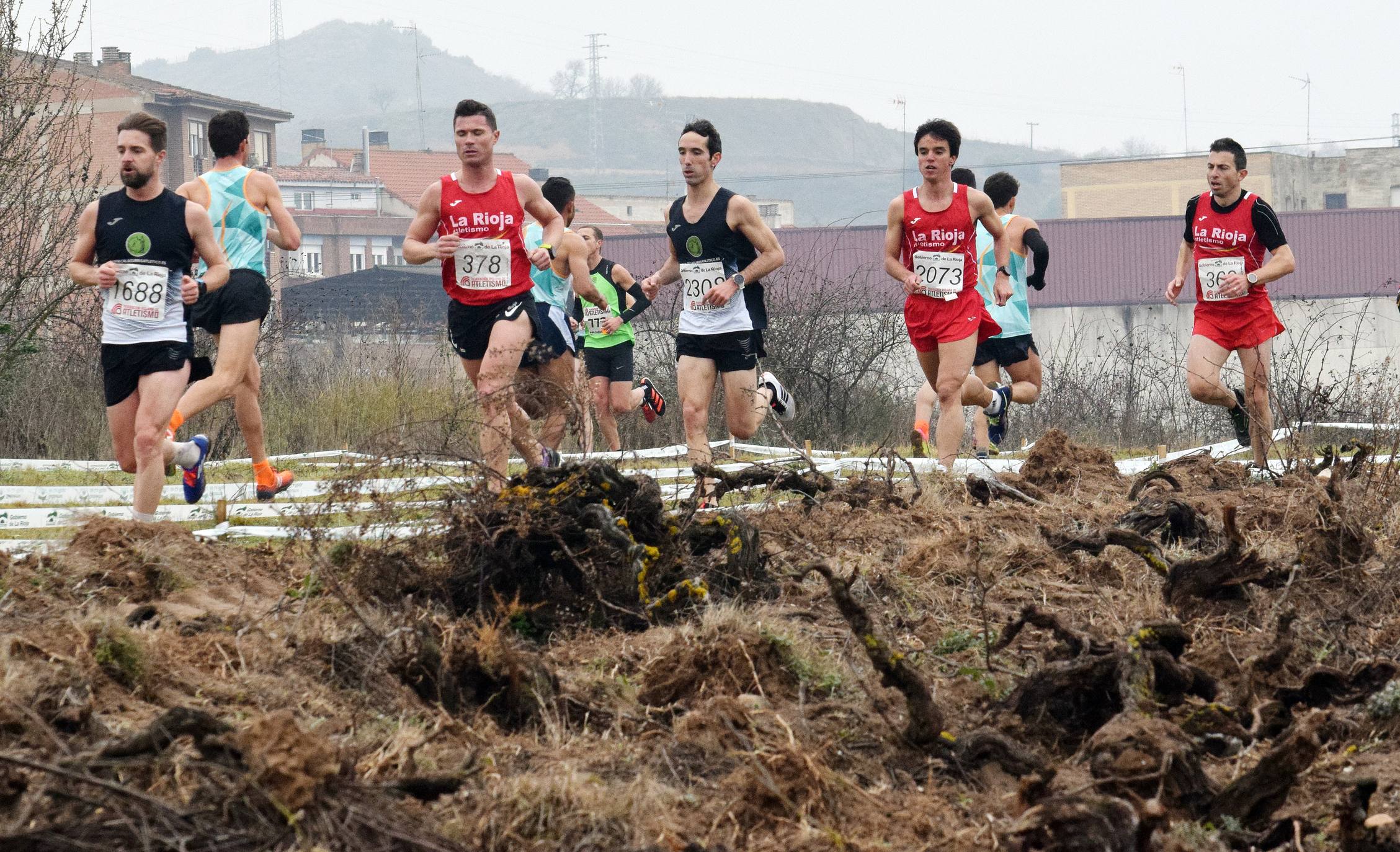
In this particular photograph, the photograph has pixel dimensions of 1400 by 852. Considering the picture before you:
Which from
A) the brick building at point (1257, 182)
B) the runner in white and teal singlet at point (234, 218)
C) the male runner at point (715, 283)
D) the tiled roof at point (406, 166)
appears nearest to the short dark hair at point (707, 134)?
the male runner at point (715, 283)

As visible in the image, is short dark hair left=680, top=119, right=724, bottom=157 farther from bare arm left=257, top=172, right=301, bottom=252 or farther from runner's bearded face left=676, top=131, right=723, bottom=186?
bare arm left=257, top=172, right=301, bottom=252

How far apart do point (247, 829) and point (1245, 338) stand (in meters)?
8.46

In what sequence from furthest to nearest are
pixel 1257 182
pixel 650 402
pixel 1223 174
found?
pixel 1257 182, pixel 650 402, pixel 1223 174

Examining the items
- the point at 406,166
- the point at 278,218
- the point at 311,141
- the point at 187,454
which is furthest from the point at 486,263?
the point at 311,141

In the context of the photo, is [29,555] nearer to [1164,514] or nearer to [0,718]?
[0,718]

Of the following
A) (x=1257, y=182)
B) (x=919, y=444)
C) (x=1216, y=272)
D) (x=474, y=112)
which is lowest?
(x=919, y=444)

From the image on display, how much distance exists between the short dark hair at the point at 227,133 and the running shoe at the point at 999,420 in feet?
18.2

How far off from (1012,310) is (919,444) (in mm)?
1557

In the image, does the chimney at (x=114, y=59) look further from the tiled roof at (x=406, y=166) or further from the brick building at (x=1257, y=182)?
the brick building at (x=1257, y=182)

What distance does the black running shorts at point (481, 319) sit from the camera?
8.57 metres

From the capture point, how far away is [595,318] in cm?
1242

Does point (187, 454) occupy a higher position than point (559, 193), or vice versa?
point (559, 193)

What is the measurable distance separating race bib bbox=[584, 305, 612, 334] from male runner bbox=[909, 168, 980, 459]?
8.15ft

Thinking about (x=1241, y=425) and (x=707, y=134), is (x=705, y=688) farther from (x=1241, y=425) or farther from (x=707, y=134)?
(x=1241, y=425)
